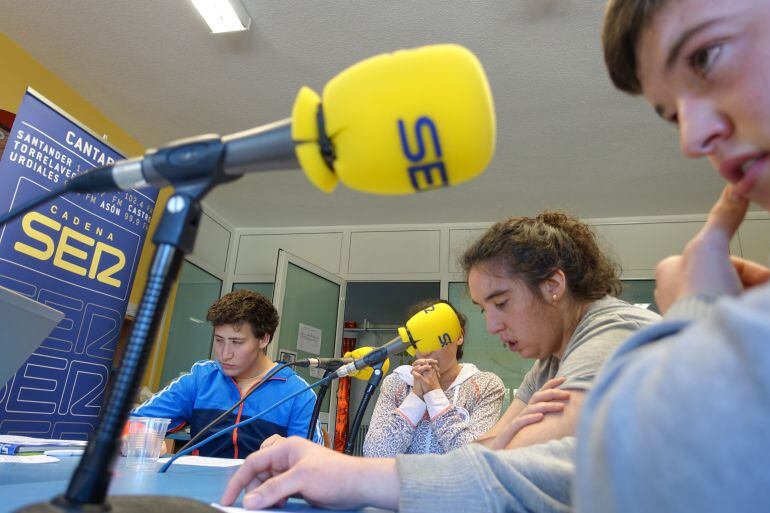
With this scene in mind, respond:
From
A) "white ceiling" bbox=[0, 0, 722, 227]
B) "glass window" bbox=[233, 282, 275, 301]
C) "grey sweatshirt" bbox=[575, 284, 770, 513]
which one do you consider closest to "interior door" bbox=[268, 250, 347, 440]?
Answer: "glass window" bbox=[233, 282, 275, 301]

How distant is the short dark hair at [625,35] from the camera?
0.57 meters

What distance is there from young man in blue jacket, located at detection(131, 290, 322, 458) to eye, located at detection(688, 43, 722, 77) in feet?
6.02

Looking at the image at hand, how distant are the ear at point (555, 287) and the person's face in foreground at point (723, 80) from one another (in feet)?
2.46

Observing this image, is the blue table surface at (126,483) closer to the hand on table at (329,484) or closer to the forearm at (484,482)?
the hand on table at (329,484)

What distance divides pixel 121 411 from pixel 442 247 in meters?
4.33

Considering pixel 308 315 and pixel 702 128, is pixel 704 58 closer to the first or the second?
pixel 702 128

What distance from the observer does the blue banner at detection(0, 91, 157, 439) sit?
1.92 m

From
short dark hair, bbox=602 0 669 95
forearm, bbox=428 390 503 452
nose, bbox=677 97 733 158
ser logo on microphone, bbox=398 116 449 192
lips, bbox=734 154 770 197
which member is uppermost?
short dark hair, bbox=602 0 669 95

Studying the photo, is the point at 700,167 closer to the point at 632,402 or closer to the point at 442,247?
the point at 442,247

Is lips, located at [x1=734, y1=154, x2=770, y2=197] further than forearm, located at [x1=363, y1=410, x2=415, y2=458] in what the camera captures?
No

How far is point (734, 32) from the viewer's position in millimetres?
469

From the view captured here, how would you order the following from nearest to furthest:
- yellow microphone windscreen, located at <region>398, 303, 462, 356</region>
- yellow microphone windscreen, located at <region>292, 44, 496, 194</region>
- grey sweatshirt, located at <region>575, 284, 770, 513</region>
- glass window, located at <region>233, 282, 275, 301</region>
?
grey sweatshirt, located at <region>575, 284, 770, 513</region> → yellow microphone windscreen, located at <region>292, 44, 496, 194</region> → yellow microphone windscreen, located at <region>398, 303, 462, 356</region> → glass window, located at <region>233, 282, 275, 301</region>

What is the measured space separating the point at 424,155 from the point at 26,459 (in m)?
1.21

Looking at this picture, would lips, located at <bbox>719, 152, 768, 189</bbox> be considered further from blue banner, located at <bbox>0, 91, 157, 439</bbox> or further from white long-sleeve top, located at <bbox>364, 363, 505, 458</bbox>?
blue banner, located at <bbox>0, 91, 157, 439</bbox>
